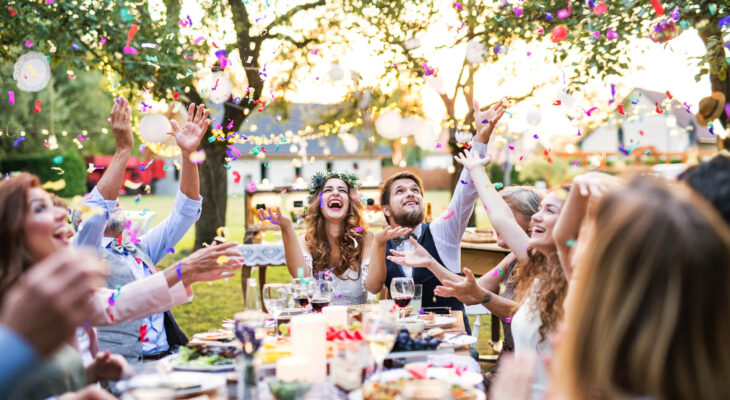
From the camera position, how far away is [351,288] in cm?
391

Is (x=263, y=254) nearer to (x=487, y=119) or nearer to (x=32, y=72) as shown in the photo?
(x=32, y=72)

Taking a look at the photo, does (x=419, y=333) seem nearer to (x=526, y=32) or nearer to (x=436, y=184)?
(x=526, y=32)

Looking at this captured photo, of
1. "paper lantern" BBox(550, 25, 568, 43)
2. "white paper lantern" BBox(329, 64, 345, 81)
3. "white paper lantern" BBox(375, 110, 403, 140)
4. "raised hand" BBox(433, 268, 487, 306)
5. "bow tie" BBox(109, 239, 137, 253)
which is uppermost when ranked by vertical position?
"white paper lantern" BBox(329, 64, 345, 81)

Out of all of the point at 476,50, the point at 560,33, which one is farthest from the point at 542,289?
the point at 476,50

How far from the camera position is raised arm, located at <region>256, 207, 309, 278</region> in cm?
362

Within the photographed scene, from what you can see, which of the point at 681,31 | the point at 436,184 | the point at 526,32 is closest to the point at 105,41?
the point at 526,32

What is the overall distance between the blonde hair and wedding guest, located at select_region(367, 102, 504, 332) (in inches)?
92.1

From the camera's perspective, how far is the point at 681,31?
4.53m

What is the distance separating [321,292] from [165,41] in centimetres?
530

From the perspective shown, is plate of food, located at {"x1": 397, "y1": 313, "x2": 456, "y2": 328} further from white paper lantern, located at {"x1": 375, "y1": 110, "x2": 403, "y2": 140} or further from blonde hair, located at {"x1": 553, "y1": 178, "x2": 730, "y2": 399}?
white paper lantern, located at {"x1": 375, "y1": 110, "x2": 403, "y2": 140}

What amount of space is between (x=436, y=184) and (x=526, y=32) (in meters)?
35.7

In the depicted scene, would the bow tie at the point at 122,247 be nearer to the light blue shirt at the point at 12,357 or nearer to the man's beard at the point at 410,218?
the man's beard at the point at 410,218

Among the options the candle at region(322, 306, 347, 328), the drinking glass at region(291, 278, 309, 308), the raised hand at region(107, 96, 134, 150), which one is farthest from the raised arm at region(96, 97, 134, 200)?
the candle at region(322, 306, 347, 328)

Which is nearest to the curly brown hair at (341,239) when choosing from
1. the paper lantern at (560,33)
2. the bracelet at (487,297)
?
the bracelet at (487,297)
